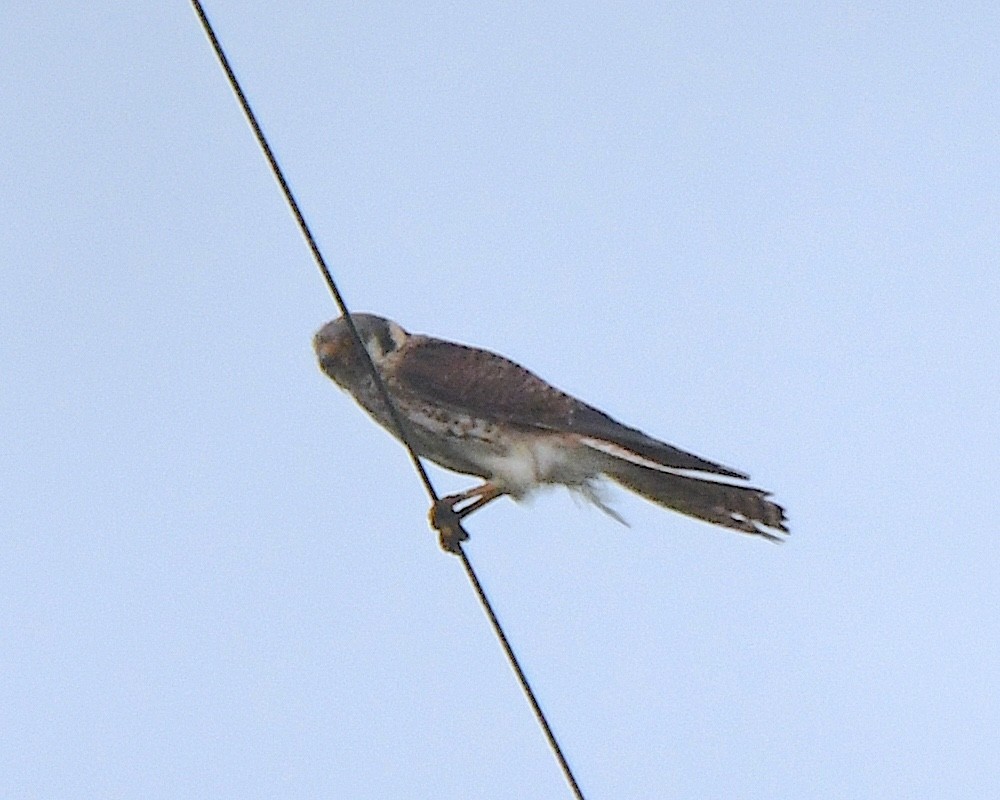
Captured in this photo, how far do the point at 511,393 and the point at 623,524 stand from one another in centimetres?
55

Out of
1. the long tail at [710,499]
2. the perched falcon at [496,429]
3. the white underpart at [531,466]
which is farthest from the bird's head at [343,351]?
the long tail at [710,499]

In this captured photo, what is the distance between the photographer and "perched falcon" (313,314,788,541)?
5.10m

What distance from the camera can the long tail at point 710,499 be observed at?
482 cm

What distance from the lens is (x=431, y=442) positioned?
518 cm

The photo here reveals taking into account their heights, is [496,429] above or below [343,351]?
below

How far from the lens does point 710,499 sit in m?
4.89

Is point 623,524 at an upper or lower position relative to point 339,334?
lower

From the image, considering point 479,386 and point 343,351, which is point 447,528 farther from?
point 343,351

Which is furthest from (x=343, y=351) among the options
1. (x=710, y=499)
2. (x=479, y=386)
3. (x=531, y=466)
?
(x=710, y=499)

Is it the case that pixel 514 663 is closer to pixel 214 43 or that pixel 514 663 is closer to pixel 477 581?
pixel 477 581

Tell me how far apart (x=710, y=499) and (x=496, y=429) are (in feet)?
2.36

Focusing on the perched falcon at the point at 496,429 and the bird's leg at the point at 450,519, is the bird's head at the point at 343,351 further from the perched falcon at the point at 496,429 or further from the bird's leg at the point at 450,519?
the bird's leg at the point at 450,519

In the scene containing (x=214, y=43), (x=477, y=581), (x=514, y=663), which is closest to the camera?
(x=214, y=43)

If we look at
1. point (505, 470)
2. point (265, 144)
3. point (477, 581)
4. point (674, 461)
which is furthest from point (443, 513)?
point (265, 144)
